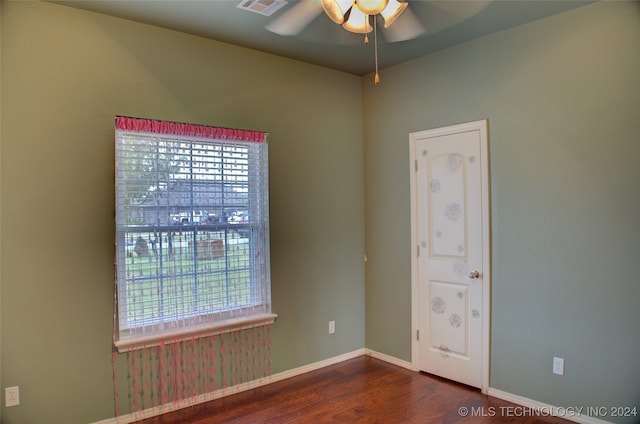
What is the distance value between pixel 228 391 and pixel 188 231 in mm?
1291

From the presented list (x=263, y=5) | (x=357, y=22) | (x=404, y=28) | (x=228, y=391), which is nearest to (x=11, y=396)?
(x=228, y=391)

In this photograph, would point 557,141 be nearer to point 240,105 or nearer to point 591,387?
point 591,387

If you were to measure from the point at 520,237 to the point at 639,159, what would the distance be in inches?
33.6

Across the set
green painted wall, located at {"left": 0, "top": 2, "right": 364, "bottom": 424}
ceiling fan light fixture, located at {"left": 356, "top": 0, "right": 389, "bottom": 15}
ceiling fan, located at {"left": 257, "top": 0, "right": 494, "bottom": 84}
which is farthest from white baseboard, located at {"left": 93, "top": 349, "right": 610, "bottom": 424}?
ceiling fan light fixture, located at {"left": 356, "top": 0, "right": 389, "bottom": 15}

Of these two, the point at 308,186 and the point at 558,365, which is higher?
the point at 308,186

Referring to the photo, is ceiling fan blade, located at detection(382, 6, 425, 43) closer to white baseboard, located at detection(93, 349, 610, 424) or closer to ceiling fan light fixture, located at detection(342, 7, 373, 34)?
ceiling fan light fixture, located at detection(342, 7, 373, 34)

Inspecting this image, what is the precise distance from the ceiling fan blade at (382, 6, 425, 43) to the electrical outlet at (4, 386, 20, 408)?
3123 mm

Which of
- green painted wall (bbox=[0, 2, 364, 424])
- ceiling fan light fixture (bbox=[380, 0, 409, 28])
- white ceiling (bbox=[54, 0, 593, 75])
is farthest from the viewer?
white ceiling (bbox=[54, 0, 593, 75])

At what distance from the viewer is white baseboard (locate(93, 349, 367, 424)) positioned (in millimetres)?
2822

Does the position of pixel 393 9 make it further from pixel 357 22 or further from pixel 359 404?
pixel 359 404

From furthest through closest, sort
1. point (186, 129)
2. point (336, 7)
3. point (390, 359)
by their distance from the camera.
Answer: point (390, 359) < point (186, 129) < point (336, 7)

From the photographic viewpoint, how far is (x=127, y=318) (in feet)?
9.13

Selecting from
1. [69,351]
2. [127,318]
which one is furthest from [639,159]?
[69,351]

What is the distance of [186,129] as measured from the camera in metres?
2.99
